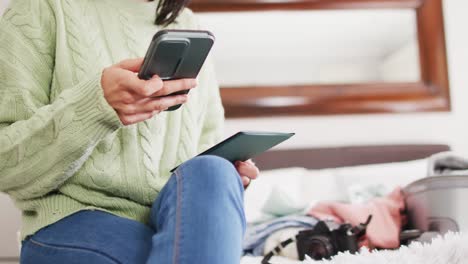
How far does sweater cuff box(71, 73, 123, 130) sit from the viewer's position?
67cm

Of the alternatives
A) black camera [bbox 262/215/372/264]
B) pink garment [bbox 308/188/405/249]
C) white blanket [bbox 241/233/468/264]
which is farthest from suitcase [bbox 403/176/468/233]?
white blanket [bbox 241/233/468/264]

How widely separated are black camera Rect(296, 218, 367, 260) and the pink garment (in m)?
0.09

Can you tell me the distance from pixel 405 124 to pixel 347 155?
0.94 feet

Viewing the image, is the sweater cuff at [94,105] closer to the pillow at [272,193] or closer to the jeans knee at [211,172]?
the jeans knee at [211,172]

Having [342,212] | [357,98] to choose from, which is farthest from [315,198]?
[357,98]

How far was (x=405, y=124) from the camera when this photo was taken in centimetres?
204

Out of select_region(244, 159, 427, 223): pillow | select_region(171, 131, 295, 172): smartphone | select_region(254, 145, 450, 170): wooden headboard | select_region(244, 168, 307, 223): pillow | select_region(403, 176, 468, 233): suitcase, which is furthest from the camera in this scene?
select_region(254, 145, 450, 170): wooden headboard

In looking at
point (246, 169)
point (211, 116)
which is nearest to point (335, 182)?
point (211, 116)

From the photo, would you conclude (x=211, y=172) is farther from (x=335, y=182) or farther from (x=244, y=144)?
(x=335, y=182)

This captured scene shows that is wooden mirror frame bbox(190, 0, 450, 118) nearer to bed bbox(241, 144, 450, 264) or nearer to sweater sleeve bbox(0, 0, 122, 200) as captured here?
bed bbox(241, 144, 450, 264)

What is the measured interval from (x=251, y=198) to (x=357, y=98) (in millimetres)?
640

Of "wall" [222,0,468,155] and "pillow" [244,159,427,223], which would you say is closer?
"pillow" [244,159,427,223]

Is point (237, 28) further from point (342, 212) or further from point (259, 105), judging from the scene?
point (342, 212)

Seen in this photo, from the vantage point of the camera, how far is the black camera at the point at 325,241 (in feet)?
3.80
